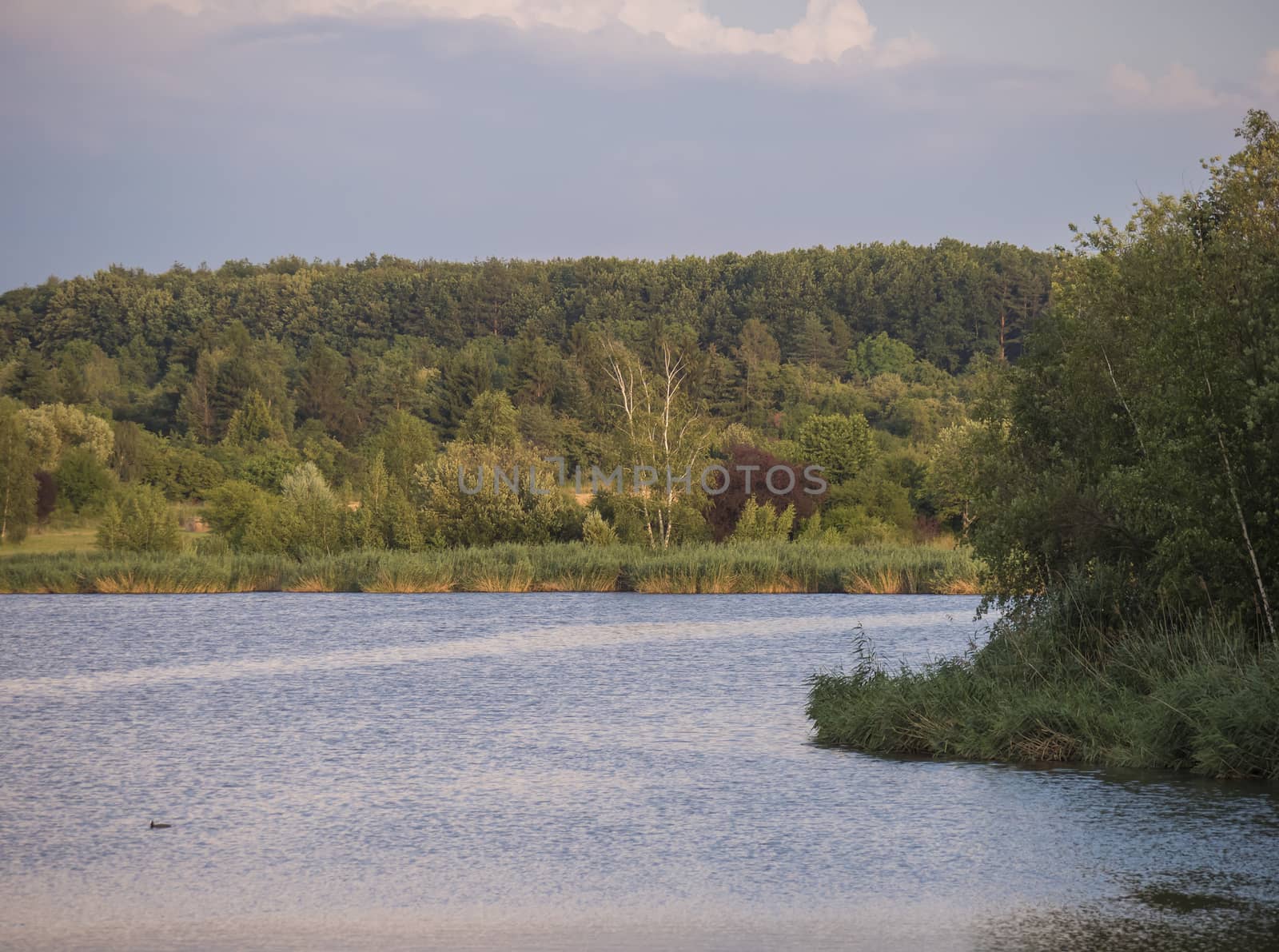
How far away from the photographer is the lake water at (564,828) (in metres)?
9.75

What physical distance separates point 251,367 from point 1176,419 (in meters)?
86.4

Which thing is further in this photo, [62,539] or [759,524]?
[62,539]

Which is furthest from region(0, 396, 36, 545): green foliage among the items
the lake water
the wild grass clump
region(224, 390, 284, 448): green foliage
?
the lake water

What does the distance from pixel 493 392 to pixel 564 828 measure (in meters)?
74.5

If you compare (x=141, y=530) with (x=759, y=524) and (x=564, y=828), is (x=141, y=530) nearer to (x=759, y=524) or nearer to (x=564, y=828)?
(x=759, y=524)

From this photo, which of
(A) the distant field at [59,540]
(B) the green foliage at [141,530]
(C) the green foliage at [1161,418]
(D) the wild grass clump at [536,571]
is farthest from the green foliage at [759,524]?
(C) the green foliage at [1161,418]

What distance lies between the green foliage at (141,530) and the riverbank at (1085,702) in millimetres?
39438

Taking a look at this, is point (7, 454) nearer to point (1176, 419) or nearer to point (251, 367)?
point (251, 367)

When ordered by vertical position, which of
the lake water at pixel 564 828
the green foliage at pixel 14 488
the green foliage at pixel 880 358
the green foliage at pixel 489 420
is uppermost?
the green foliage at pixel 880 358

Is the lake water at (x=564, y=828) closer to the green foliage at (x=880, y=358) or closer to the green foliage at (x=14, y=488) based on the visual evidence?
the green foliage at (x=14, y=488)

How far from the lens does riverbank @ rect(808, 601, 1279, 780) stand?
46.9ft

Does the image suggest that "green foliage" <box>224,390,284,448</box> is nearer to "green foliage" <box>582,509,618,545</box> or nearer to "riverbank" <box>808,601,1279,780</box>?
"green foliage" <box>582,509,618,545</box>

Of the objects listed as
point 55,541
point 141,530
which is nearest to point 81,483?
point 55,541

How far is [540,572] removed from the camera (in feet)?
150
